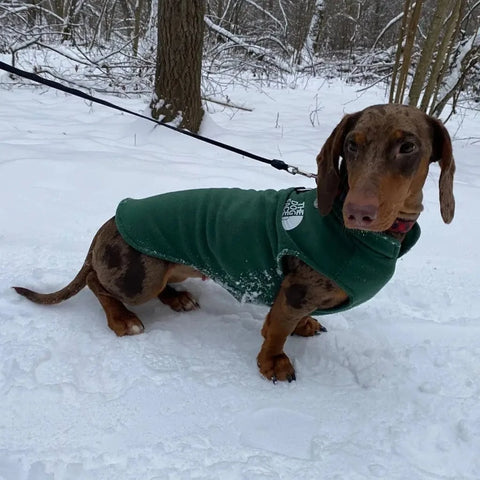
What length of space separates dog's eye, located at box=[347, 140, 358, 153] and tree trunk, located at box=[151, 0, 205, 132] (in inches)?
144

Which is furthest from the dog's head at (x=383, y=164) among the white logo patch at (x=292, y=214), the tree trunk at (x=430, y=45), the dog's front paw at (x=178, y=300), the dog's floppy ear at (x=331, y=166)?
the tree trunk at (x=430, y=45)

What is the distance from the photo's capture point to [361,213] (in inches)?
63.9

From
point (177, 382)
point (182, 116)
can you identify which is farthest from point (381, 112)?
point (182, 116)

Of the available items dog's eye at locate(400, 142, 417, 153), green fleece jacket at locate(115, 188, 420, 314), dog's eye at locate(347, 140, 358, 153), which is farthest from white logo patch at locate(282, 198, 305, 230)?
dog's eye at locate(400, 142, 417, 153)

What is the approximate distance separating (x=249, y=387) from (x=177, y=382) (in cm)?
33

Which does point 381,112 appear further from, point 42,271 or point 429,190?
point 429,190

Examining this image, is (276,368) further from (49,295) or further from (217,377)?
(49,295)

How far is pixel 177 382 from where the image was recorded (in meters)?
2.12

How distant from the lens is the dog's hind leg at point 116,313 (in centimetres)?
238

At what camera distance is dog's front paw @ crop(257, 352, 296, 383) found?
7.24 feet

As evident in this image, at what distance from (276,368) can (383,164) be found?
108cm

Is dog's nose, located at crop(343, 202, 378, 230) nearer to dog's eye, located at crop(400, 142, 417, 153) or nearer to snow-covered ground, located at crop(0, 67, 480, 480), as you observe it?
dog's eye, located at crop(400, 142, 417, 153)

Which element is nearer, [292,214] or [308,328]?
[292,214]

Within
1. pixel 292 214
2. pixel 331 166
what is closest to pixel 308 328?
pixel 292 214
